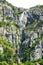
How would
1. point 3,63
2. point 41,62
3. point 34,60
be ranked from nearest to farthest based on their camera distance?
point 3,63 < point 41,62 < point 34,60

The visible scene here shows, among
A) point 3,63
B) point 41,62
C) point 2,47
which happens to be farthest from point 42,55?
point 3,63

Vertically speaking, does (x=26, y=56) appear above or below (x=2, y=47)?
below

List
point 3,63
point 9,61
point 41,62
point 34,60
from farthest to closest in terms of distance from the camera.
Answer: point 34,60, point 41,62, point 9,61, point 3,63

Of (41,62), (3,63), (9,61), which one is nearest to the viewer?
(3,63)

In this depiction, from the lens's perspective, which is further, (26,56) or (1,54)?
(26,56)

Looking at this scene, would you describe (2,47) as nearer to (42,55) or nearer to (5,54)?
(5,54)

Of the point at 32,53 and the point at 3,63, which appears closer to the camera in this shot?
the point at 3,63

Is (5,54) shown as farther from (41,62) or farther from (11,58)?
(41,62)

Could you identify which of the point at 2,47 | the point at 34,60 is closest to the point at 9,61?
the point at 2,47

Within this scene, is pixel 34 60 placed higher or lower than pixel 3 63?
lower
